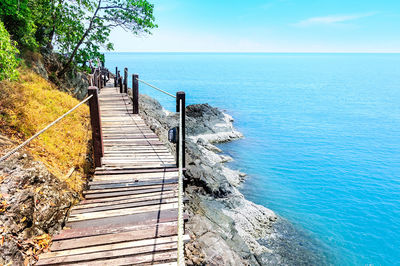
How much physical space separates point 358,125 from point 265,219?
36034mm

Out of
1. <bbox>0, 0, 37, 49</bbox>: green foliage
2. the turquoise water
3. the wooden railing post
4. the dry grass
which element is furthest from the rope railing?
the turquoise water

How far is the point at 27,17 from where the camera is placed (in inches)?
442

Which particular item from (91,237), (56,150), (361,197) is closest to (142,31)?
(56,150)

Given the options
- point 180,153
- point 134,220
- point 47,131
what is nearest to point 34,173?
point 134,220

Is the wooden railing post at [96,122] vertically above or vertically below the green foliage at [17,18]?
below

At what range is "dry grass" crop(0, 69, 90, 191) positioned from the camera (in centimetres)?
667

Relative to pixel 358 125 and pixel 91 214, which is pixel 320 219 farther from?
pixel 358 125

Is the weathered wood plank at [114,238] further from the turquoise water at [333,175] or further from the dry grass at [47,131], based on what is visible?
the turquoise water at [333,175]

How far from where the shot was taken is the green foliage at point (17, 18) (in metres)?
9.85

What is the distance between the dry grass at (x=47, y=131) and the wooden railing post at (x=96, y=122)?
731mm

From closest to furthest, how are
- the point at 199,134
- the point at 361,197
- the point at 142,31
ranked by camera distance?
the point at 142,31
the point at 361,197
the point at 199,134

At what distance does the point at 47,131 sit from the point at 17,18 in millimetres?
7009

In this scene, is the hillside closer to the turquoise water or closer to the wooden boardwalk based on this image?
the wooden boardwalk

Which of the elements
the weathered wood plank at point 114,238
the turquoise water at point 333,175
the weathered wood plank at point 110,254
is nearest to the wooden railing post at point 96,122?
the weathered wood plank at point 114,238
